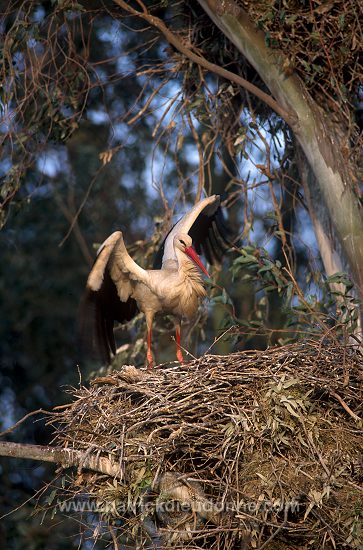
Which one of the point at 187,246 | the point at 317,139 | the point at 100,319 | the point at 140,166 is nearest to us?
the point at 317,139

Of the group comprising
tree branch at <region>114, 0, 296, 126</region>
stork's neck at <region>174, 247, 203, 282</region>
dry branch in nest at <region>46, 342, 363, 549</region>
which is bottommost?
dry branch in nest at <region>46, 342, 363, 549</region>

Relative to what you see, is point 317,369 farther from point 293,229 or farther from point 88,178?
point 88,178

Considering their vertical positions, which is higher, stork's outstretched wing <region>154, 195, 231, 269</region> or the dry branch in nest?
stork's outstretched wing <region>154, 195, 231, 269</region>

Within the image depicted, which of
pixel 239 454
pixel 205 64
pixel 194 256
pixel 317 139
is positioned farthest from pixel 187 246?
pixel 239 454

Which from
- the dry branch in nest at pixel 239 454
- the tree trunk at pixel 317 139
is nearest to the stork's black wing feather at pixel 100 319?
the dry branch in nest at pixel 239 454

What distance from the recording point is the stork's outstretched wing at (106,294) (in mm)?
6512

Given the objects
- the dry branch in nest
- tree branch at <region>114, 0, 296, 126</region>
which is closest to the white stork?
tree branch at <region>114, 0, 296, 126</region>

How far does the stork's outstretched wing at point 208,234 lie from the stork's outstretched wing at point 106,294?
1.70 ft

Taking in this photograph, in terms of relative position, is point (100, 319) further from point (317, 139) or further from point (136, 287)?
point (317, 139)

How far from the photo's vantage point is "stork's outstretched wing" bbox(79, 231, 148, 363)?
6512 mm

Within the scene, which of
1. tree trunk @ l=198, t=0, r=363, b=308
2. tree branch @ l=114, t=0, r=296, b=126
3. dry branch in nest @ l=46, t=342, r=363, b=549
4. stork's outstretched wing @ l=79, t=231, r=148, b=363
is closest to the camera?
dry branch in nest @ l=46, t=342, r=363, b=549

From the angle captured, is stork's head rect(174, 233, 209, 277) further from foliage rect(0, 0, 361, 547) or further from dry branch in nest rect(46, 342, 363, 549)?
dry branch in nest rect(46, 342, 363, 549)

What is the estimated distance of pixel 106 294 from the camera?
6.84 metres

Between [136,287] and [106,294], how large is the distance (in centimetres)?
23
